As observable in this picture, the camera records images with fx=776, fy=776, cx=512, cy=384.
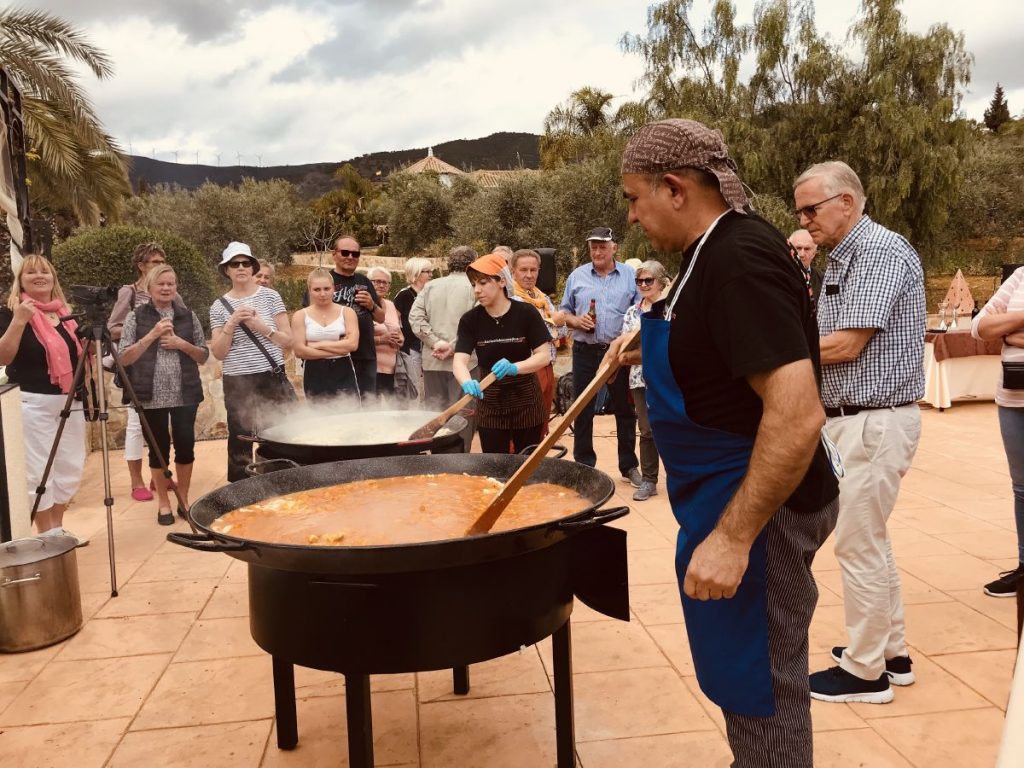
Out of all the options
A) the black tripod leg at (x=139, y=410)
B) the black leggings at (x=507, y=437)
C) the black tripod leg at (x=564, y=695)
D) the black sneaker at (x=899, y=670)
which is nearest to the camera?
the black tripod leg at (x=564, y=695)

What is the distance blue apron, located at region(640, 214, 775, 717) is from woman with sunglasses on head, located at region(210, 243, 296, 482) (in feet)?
14.1

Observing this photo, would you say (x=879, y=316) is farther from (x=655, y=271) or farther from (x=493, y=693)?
(x=655, y=271)

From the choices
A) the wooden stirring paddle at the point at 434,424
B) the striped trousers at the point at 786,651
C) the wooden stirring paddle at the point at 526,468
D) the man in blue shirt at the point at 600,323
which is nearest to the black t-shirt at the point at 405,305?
the man in blue shirt at the point at 600,323

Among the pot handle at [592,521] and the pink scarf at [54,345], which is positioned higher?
the pink scarf at [54,345]

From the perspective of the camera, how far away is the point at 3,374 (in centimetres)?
481

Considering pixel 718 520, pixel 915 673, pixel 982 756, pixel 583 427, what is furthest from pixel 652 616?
pixel 583 427

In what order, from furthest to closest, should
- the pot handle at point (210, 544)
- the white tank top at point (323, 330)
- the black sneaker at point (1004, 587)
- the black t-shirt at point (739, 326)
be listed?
the white tank top at point (323, 330) < the black sneaker at point (1004, 587) < the pot handle at point (210, 544) < the black t-shirt at point (739, 326)

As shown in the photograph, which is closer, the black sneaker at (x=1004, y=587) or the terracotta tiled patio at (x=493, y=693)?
the terracotta tiled patio at (x=493, y=693)

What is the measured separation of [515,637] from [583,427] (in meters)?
4.30

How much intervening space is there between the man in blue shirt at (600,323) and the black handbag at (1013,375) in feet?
9.69

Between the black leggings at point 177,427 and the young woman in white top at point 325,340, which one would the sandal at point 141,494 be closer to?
the black leggings at point 177,427

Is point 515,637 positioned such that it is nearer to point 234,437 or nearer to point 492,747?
point 492,747

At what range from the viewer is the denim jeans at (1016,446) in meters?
3.58

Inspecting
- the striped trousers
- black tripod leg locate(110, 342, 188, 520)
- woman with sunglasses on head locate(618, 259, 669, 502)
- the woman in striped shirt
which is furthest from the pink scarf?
the woman in striped shirt
